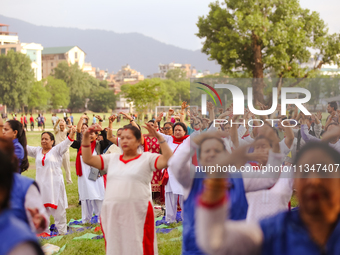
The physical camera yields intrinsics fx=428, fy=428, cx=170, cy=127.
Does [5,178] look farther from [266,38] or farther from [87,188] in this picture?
[266,38]

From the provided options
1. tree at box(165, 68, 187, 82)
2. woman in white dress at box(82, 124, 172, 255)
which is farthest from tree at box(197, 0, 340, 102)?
tree at box(165, 68, 187, 82)

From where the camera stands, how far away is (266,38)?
19.5 metres

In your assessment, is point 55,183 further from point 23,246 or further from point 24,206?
point 23,246

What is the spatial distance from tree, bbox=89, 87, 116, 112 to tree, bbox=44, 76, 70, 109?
923 centimetres

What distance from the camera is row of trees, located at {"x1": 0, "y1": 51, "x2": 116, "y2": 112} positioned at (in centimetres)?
6228

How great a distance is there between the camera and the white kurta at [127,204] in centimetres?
388

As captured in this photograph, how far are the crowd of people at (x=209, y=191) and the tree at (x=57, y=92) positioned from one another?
74.1 metres

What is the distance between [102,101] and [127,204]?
283 ft

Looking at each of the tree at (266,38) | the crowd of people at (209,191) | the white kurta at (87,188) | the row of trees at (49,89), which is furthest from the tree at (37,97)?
the crowd of people at (209,191)

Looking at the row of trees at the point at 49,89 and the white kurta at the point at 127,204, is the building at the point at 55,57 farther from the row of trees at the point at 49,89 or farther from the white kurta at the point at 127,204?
the white kurta at the point at 127,204

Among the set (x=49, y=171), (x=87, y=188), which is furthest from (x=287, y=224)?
(x=87, y=188)

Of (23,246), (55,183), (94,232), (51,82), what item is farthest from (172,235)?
(51,82)

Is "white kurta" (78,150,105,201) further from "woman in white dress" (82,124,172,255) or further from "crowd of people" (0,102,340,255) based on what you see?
"woman in white dress" (82,124,172,255)

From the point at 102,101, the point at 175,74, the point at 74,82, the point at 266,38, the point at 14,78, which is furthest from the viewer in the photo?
the point at 175,74
